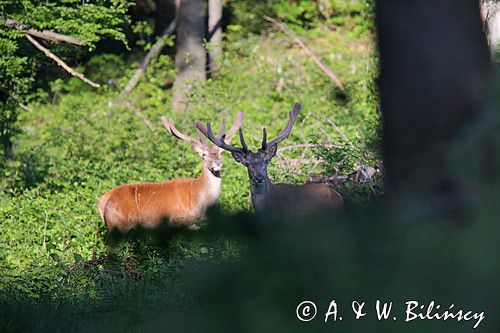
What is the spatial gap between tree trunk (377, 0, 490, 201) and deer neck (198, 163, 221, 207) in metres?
6.89

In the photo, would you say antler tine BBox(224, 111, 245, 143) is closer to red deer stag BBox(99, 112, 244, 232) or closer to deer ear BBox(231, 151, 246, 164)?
red deer stag BBox(99, 112, 244, 232)

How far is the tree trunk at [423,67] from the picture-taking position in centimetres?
281

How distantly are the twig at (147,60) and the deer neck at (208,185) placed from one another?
18.3 ft

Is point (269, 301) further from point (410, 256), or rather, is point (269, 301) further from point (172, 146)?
point (172, 146)

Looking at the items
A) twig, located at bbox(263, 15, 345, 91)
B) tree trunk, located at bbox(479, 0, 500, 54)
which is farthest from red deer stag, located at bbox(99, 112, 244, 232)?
tree trunk, located at bbox(479, 0, 500, 54)

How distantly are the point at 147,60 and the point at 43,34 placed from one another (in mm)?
6752

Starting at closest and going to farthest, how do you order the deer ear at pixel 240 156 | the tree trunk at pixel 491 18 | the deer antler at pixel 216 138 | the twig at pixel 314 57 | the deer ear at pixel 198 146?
the tree trunk at pixel 491 18, the deer ear at pixel 240 156, the deer antler at pixel 216 138, the deer ear at pixel 198 146, the twig at pixel 314 57

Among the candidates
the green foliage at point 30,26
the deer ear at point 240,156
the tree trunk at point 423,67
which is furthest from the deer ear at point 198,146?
the tree trunk at point 423,67

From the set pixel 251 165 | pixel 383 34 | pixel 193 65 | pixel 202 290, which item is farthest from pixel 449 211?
pixel 193 65

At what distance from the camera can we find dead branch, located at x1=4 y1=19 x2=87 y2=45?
1168 cm

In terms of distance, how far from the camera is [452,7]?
9.59 ft

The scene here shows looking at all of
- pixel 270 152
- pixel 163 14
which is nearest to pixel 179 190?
pixel 270 152

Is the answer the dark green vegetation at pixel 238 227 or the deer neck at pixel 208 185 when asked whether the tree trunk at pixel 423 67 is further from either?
the deer neck at pixel 208 185

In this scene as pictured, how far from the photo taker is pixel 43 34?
11.9 m
